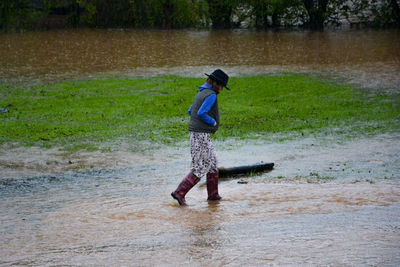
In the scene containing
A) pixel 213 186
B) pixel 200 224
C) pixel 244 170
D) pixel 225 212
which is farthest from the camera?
pixel 244 170

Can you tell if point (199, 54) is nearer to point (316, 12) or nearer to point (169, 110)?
point (169, 110)

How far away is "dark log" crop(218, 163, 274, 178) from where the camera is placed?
9.41 metres

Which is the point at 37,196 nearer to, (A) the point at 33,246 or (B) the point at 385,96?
(A) the point at 33,246

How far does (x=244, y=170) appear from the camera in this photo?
375 inches

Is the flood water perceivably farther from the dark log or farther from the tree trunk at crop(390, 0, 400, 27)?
the tree trunk at crop(390, 0, 400, 27)

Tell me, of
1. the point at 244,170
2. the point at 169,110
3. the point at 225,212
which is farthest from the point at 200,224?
the point at 169,110

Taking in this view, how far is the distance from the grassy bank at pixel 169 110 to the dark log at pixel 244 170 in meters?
2.62

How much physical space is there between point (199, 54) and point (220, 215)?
19514mm

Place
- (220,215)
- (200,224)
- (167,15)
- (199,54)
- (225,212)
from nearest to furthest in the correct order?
(200,224), (220,215), (225,212), (199,54), (167,15)

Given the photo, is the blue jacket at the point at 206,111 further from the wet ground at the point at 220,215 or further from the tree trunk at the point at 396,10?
the tree trunk at the point at 396,10

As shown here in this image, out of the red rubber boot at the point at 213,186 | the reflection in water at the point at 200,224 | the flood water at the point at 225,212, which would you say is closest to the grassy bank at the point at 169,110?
the flood water at the point at 225,212

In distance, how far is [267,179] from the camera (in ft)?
29.7

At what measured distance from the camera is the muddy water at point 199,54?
21.1 m

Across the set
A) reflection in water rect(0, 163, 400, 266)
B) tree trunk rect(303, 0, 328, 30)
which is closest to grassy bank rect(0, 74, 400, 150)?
reflection in water rect(0, 163, 400, 266)
